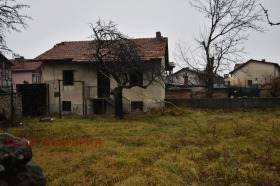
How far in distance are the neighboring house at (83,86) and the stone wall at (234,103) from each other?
8.01ft

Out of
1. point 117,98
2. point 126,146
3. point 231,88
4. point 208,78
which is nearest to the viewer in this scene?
point 126,146

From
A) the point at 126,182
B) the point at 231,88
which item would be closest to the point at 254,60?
the point at 231,88

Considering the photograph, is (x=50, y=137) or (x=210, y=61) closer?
(x=50, y=137)

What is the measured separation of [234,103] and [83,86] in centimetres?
1132

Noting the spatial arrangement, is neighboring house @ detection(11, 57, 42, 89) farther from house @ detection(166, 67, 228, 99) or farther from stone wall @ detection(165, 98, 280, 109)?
stone wall @ detection(165, 98, 280, 109)

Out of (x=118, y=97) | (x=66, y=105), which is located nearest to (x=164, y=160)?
(x=118, y=97)

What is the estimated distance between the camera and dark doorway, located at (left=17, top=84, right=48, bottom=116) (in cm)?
1284

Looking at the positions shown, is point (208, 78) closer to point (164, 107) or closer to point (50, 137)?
point (164, 107)

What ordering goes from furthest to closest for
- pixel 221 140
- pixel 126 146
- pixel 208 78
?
pixel 208 78 < pixel 221 140 < pixel 126 146

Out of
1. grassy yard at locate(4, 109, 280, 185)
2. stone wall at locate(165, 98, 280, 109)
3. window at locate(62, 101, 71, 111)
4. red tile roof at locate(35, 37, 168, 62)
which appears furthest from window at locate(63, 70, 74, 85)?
grassy yard at locate(4, 109, 280, 185)

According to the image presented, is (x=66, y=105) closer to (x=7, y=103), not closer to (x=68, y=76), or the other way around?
(x=68, y=76)

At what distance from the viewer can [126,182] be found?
10.3ft

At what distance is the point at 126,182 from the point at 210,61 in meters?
16.4

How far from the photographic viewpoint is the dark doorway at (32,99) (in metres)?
12.8
